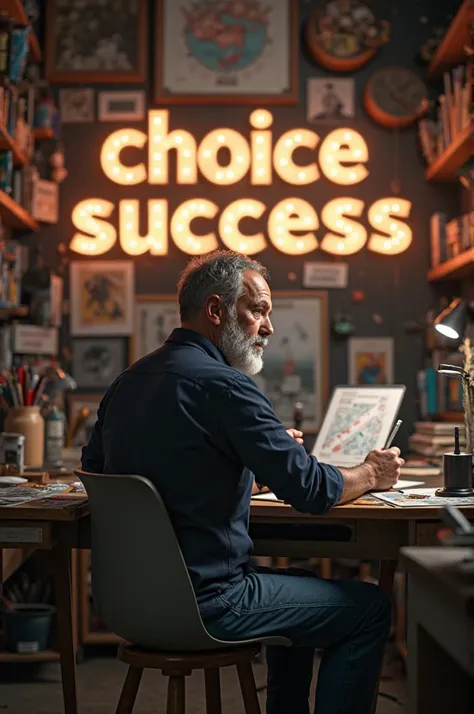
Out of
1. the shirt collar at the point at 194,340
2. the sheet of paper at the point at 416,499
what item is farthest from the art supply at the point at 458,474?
the shirt collar at the point at 194,340

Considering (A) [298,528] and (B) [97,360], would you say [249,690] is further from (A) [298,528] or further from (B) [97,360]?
(B) [97,360]

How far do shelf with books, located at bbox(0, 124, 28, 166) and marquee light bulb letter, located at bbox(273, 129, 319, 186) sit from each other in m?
1.21

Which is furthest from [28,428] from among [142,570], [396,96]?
[396,96]

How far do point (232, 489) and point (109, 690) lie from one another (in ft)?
5.97

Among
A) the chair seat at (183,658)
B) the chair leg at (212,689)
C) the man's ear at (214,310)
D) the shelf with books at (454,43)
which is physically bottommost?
the chair leg at (212,689)

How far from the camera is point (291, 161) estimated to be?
4.73m

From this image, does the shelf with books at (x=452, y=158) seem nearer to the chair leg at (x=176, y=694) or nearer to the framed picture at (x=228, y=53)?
the framed picture at (x=228, y=53)

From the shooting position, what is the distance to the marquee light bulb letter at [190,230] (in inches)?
185

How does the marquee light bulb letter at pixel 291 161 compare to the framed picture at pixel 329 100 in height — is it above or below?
below

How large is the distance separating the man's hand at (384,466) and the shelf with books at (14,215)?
2.03 metres

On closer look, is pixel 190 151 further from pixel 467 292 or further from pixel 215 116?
pixel 467 292

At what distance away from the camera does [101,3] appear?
15.6 ft

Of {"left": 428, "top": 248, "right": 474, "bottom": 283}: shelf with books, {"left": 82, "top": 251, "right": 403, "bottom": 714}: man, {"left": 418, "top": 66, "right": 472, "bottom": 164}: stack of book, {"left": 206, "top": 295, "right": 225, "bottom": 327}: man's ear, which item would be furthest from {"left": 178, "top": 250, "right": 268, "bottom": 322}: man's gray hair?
{"left": 418, "top": 66, "right": 472, "bottom": 164}: stack of book

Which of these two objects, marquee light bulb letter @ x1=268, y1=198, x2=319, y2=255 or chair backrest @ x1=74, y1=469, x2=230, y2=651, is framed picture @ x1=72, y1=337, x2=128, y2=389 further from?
chair backrest @ x1=74, y1=469, x2=230, y2=651
